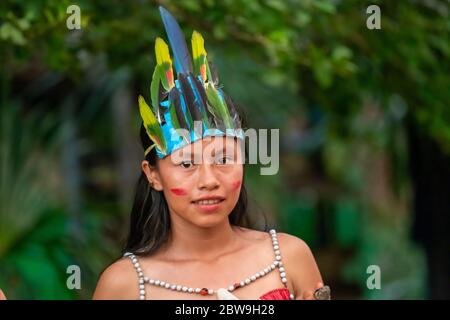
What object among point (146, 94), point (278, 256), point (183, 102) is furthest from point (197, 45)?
point (146, 94)

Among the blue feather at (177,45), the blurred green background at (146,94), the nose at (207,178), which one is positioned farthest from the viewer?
the blurred green background at (146,94)

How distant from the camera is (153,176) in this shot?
11.3 feet

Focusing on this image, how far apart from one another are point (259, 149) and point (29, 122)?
3457 mm

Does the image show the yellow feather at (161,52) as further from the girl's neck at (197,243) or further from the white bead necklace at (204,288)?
the white bead necklace at (204,288)

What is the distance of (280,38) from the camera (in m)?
5.08

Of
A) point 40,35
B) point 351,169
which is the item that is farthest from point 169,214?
point 351,169

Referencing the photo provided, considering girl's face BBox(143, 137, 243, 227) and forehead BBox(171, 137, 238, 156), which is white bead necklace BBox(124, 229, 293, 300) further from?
forehead BBox(171, 137, 238, 156)

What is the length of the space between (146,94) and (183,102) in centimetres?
519

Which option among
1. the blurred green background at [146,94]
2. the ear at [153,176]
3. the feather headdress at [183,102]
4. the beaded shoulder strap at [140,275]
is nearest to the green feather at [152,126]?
the feather headdress at [183,102]

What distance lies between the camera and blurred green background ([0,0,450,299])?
17.4 ft

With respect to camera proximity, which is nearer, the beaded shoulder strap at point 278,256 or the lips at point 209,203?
the lips at point 209,203

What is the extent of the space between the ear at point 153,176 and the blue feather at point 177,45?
35cm

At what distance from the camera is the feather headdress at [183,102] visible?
3283 mm

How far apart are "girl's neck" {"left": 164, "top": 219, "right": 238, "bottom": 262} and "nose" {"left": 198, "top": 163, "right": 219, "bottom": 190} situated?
206 mm
